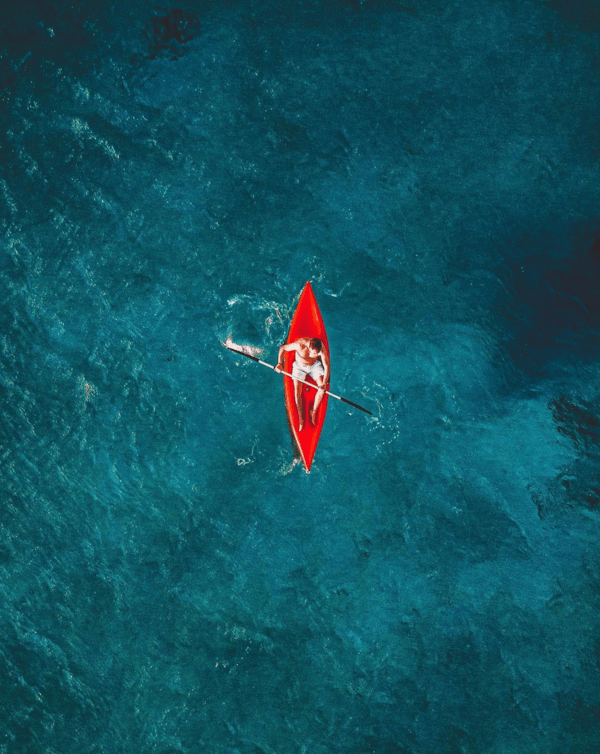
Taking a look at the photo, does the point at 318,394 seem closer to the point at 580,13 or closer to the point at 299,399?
the point at 299,399

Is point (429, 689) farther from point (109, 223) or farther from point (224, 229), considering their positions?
point (109, 223)

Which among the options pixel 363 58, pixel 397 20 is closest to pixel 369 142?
pixel 363 58

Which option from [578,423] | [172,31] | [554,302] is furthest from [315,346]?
[172,31]

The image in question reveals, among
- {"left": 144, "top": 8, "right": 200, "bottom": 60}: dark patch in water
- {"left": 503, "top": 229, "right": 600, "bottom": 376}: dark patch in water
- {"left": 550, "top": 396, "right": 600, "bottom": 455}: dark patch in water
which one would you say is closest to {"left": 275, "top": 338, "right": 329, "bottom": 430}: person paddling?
{"left": 503, "top": 229, "right": 600, "bottom": 376}: dark patch in water

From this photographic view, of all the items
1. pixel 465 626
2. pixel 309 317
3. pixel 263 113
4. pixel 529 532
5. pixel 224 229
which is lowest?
pixel 465 626

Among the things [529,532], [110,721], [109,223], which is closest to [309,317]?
[109,223]

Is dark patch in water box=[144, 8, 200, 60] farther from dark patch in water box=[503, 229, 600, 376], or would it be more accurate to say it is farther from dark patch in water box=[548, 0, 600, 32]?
dark patch in water box=[503, 229, 600, 376]

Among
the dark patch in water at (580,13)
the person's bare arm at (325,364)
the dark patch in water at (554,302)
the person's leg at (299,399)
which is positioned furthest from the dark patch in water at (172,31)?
the dark patch in water at (554,302)

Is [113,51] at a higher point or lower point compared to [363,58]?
higher
